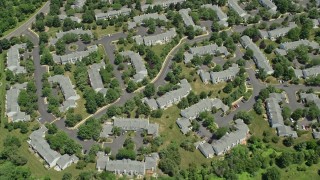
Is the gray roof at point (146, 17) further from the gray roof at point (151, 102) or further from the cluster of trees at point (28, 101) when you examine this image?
the cluster of trees at point (28, 101)

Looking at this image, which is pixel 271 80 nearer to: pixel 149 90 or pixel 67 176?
pixel 149 90

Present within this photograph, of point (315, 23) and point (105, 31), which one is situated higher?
point (315, 23)

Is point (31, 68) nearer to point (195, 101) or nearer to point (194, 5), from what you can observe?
point (195, 101)

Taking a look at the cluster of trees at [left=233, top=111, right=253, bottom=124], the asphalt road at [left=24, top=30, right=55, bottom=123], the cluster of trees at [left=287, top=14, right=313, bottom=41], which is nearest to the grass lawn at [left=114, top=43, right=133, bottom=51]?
the asphalt road at [left=24, top=30, right=55, bottom=123]

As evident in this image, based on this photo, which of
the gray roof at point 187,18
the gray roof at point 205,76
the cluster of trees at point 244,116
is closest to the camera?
the cluster of trees at point 244,116

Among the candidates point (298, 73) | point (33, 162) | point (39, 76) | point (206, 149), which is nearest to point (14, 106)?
point (39, 76)

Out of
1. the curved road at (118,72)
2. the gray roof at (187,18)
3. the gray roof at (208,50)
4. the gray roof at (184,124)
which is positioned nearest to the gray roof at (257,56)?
the gray roof at (208,50)

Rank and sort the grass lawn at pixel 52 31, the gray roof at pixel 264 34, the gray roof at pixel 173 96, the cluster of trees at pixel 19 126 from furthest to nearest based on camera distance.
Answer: the grass lawn at pixel 52 31
the gray roof at pixel 264 34
the gray roof at pixel 173 96
the cluster of trees at pixel 19 126

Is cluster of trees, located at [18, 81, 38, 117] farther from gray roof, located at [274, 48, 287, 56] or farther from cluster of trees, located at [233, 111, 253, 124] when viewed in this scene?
gray roof, located at [274, 48, 287, 56]
